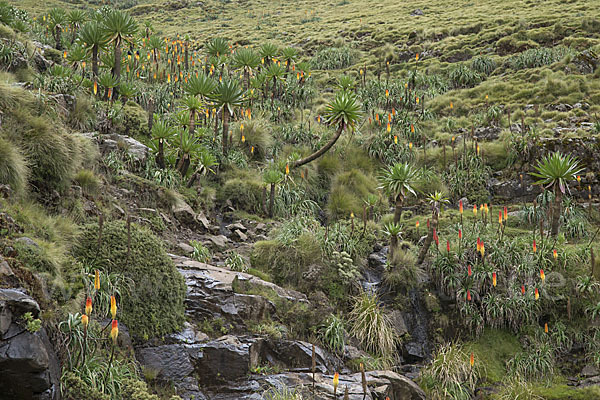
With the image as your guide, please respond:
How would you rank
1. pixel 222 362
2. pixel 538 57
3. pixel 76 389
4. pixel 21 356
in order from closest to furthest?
pixel 21 356, pixel 76 389, pixel 222 362, pixel 538 57

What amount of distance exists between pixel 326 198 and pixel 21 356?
44.7ft

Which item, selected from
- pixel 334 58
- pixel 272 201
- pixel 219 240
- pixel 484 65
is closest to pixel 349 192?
pixel 272 201

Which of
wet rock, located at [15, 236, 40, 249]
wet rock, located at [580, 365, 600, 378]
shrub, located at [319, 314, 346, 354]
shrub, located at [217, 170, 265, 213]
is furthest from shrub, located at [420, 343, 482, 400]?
wet rock, located at [15, 236, 40, 249]

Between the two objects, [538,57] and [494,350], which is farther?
[538,57]

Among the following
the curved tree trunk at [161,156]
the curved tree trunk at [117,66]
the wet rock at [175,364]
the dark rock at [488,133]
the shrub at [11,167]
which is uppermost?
the curved tree trunk at [117,66]

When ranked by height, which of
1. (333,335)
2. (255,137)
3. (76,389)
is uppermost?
(255,137)

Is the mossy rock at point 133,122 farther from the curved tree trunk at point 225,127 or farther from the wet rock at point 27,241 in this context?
the wet rock at point 27,241

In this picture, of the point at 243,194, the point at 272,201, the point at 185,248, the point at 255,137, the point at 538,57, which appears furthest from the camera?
the point at 538,57

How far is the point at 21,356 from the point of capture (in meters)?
5.43

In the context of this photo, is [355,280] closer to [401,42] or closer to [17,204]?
[17,204]

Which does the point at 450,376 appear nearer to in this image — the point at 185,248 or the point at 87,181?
the point at 185,248

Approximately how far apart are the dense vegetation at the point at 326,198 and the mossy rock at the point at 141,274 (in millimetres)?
31

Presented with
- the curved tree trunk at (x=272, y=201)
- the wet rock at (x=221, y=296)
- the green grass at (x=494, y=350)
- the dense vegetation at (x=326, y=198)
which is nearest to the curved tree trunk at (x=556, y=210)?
the dense vegetation at (x=326, y=198)

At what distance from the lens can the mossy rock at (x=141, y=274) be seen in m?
8.28
